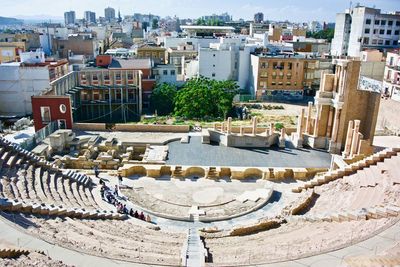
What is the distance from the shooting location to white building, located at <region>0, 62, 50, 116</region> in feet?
188

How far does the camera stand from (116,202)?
2694 cm

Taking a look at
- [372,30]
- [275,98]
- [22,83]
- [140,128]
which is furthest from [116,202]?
[372,30]

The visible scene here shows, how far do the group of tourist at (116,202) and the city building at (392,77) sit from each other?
49.6 metres

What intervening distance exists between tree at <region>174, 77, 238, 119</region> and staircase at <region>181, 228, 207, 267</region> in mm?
37467

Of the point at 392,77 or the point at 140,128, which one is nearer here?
the point at 140,128

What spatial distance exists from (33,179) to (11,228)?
→ 8.69 m

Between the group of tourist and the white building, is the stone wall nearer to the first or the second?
the group of tourist

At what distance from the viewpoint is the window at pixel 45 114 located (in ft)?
138

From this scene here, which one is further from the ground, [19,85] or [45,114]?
[19,85]

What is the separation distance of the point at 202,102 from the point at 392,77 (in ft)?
111

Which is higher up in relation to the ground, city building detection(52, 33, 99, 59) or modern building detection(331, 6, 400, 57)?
modern building detection(331, 6, 400, 57)

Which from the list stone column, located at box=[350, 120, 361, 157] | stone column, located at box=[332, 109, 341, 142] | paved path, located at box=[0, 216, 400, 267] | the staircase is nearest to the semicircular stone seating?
paved path, located at box=[0, 216, 400, 267]

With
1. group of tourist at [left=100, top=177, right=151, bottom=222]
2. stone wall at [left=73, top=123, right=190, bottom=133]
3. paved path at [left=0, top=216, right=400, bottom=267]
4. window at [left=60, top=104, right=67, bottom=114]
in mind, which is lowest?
group of tourist at [left=100, top=177, right=151, bottom=222]

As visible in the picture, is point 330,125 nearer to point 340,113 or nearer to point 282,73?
point 340,113
